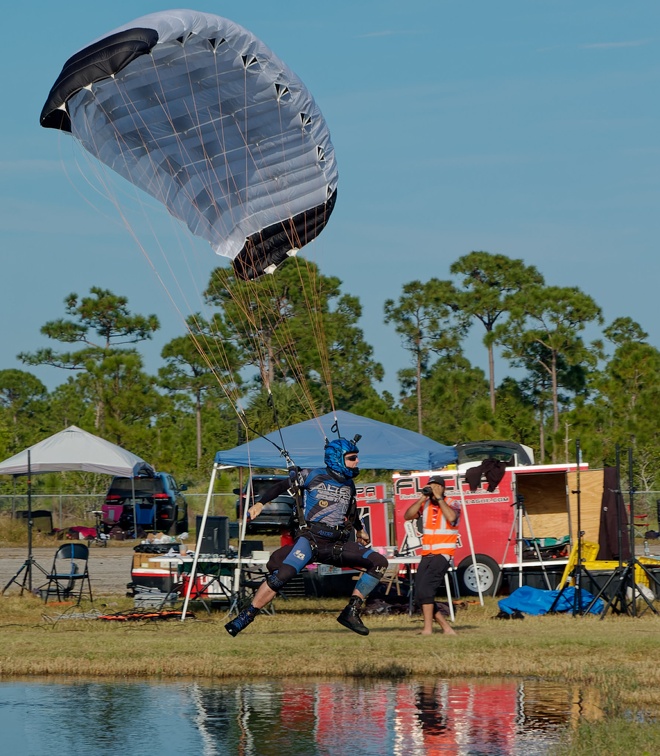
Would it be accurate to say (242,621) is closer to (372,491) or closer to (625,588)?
(625,588)

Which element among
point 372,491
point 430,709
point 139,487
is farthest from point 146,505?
point 430,709

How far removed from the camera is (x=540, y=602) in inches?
600

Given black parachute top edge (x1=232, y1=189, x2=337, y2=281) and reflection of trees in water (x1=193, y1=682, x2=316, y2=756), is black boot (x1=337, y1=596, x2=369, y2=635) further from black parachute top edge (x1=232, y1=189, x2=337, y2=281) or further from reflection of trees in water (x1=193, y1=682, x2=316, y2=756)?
black parachute top edge (x1=232, y1=189, x2=337, y2=281)

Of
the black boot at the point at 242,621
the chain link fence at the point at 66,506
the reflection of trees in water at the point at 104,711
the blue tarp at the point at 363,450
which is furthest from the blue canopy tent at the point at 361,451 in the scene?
the chain link fence at the point at 66,506

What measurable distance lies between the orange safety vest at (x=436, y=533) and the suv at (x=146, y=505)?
19479 mm

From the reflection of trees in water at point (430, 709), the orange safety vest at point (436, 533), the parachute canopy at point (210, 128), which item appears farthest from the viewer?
the orange safety vest at point (436, 533)

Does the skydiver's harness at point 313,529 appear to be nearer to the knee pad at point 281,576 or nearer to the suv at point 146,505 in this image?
the knee pad at point 281,576

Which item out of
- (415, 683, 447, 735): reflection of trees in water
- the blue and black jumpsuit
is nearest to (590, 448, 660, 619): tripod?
the blue and black jumpsuit

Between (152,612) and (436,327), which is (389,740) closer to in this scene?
(152,612)

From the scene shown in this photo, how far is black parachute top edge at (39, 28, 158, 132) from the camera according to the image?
12.0 metres

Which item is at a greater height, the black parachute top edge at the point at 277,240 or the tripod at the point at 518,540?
the black parachute top edge at the point at 277,240

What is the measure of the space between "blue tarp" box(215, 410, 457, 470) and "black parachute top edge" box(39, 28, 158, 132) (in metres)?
5.18

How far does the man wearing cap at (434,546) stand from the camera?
43.7 feet

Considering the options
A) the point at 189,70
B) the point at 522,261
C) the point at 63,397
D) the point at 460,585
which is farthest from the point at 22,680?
the point at 63,397
